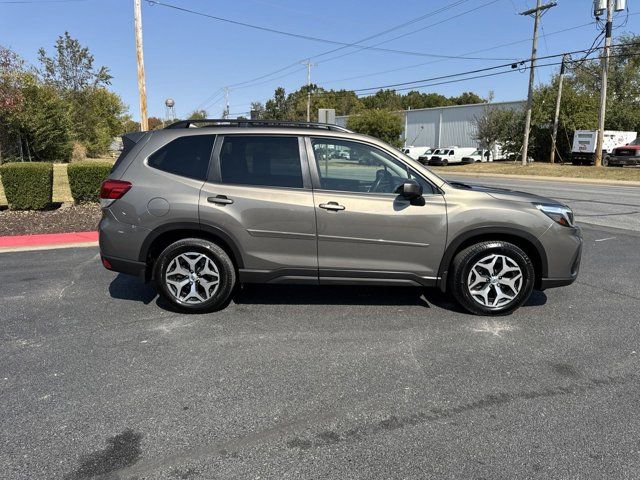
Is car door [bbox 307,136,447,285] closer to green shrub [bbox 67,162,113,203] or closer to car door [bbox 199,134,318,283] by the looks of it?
car door [bbox 199,134,318,283]

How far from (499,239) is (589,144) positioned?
122 feet

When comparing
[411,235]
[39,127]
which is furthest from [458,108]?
[411,235]

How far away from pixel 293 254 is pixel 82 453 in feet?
7.84

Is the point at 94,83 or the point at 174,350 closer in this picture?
the point at 174,350

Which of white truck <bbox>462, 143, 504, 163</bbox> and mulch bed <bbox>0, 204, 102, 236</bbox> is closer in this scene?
mulch bed <bbox>0, 204, 102, 236</bbox>

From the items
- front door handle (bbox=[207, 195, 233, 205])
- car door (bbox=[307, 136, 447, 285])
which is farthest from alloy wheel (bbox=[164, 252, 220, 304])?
car door (bbox=[307, 136, 447, 285])

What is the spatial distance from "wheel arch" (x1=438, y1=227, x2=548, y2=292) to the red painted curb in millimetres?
6142

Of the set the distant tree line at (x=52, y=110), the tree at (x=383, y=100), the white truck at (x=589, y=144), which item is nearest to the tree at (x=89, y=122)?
the distant tree line at (x=52, y=110)

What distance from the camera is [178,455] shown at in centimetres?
265

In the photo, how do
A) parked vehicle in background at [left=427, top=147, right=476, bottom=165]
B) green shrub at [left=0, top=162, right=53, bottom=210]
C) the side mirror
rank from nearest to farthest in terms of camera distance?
the side mirror, green shrub at [left=0, top=162, right=53, bottom=210], parked vehicle in background at [left=427, top=147, right=476, bottom=165]

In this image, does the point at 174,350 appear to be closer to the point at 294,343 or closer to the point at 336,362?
the point at 294,343

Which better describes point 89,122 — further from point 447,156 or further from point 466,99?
point 466,99

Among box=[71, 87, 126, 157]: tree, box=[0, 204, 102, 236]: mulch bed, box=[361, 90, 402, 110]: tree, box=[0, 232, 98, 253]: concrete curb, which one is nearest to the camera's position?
box=[0, 232, 98, 253]: concrete curb

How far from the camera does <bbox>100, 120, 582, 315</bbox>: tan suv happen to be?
4453mm
